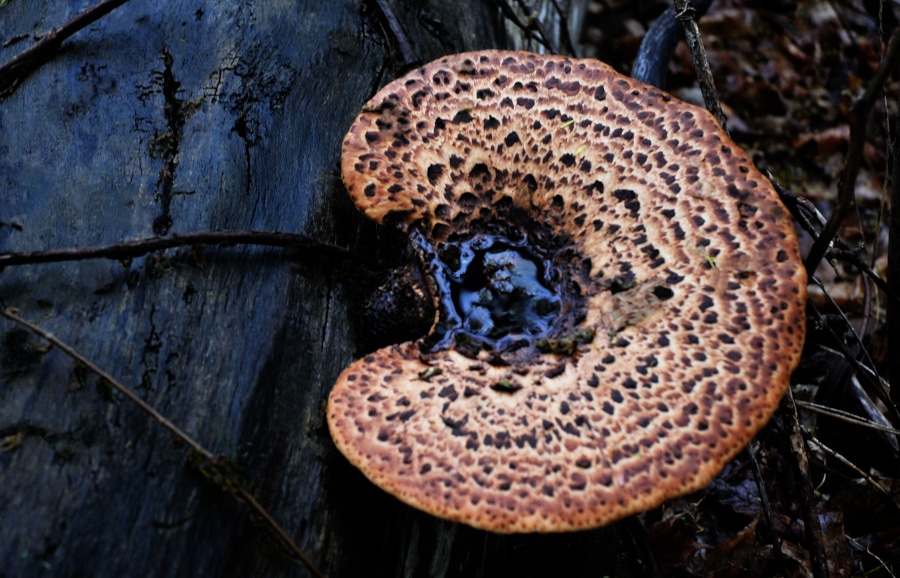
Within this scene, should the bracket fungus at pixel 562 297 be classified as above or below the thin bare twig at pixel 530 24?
below

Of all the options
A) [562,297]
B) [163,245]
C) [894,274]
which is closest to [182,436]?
[163,245]

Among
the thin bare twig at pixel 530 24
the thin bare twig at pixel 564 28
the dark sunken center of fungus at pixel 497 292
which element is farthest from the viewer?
the thin bare twig at pixel 564 28

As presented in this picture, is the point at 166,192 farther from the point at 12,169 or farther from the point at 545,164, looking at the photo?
→ the point at 545,164

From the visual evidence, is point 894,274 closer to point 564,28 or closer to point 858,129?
point 858,129

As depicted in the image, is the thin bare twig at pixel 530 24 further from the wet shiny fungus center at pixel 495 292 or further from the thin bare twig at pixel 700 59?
the wet shiny fungus center at pixel 495 292

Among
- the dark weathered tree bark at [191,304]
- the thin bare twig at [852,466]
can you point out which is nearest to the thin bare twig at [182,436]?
the dark weathered tree bark at [191,304]

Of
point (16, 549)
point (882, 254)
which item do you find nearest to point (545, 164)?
point (16, 549)
